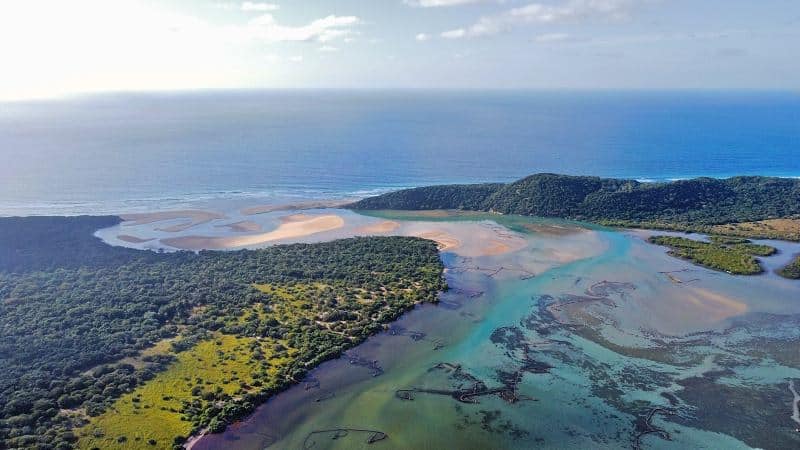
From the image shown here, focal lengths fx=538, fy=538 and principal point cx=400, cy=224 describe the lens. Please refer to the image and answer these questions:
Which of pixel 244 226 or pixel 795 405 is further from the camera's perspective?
pixel 244 226

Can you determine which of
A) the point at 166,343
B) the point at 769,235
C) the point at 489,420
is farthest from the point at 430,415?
the point at 769,235

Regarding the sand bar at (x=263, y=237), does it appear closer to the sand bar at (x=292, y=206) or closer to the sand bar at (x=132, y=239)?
the sand bar at (x=132, y=239)

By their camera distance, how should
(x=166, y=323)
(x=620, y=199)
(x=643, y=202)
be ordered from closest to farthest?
(x=166, y=323) → (x=620, y=199) → (x=643, y=202)

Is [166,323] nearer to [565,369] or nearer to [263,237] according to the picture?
[263,237]

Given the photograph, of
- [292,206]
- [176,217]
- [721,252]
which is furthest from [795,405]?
[176,217]

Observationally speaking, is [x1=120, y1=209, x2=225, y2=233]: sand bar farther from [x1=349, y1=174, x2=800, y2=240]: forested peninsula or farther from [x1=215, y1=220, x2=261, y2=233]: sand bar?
[x1=349, y1=174, x2=800, y2=240]: forested peninsula

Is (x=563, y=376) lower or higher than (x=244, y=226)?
lower
